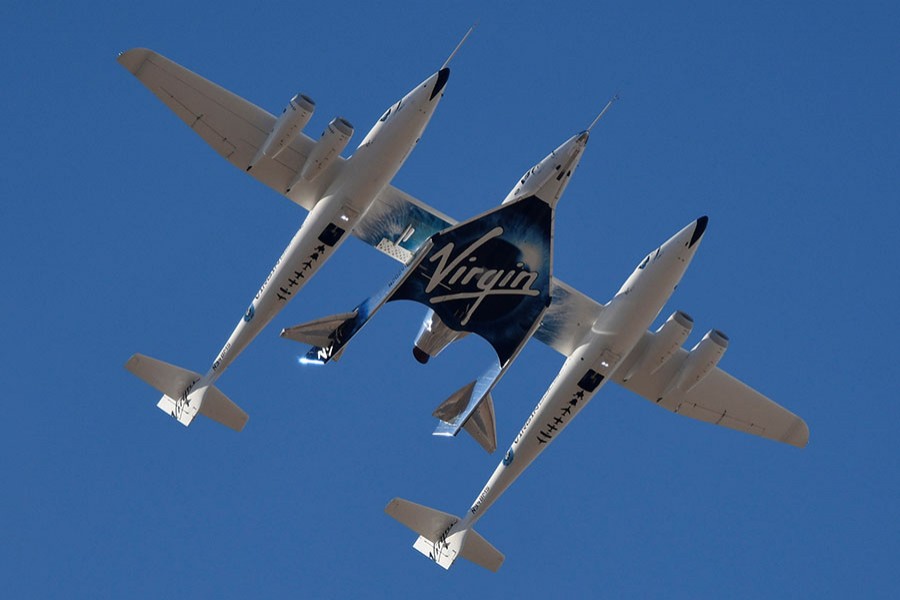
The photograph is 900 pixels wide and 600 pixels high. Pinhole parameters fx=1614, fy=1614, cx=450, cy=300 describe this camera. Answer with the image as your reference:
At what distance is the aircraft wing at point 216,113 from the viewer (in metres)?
43.9

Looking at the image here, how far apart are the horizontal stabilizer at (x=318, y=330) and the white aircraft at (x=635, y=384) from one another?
6.56m

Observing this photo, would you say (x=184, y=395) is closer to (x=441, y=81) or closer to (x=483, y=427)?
(x=483, y=427)

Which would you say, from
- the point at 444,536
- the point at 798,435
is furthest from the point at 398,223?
the point at 798,435

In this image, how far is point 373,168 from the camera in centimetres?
4303

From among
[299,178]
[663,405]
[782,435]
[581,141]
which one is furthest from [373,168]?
[782,435]

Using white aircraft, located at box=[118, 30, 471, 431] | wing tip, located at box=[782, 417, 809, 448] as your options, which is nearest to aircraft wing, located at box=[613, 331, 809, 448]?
A: wing tip, located at box=[782, 417, 809, 448]

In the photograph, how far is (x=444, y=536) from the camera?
4844cm

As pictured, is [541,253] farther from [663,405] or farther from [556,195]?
[663,405]

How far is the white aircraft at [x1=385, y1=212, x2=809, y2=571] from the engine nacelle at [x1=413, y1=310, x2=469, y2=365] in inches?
125

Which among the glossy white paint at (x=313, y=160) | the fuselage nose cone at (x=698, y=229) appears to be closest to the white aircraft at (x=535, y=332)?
the fuselage nose cone at (x=698, y=229)

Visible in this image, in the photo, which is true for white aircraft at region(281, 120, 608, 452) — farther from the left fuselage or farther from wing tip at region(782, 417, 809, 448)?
wing tip at region(782, 417, 809, 448)

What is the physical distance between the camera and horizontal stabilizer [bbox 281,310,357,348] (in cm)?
4291

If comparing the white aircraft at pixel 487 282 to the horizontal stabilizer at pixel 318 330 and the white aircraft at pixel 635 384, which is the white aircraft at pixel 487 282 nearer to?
the horizontal stabilizer at pixel 318 330

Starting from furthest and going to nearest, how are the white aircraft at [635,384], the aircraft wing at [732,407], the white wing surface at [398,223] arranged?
1. the aircraft wing at [732,407]
2. the white aircraft at [635,384]
3. the white wing surface at [398,223]
